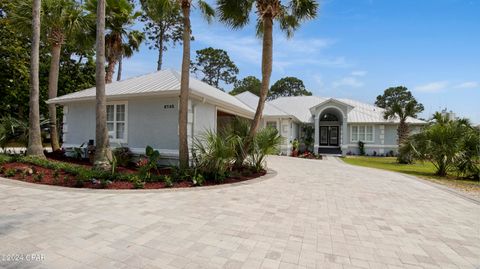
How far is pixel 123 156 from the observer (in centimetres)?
1100

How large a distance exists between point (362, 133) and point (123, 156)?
73.8 feet

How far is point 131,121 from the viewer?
11859 millimetres

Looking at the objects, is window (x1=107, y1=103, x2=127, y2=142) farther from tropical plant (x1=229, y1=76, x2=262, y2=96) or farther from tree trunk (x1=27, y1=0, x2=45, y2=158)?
tropical plant (x1=229, y1=76, x2=262, y2=96)

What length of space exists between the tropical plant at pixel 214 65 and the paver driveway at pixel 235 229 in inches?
1546

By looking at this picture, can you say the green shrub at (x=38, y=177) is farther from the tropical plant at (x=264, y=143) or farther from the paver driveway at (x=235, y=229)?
the tropical plant at (x=264, y=143)

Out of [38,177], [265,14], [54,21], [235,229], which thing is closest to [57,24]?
[54,21]

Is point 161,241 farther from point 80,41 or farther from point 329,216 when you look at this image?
point 80,41

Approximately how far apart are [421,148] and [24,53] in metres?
31.5

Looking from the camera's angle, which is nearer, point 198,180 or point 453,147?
point 198,180

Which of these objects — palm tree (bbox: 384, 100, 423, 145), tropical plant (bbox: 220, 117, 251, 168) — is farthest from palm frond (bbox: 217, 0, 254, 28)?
palm tree (bbox: 384, 100, 423, 145)

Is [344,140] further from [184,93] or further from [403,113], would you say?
[184,93]

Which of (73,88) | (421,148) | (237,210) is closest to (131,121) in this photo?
(237,210)

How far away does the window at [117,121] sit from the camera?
12203mm

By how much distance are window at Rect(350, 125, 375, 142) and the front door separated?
6.62 feet
